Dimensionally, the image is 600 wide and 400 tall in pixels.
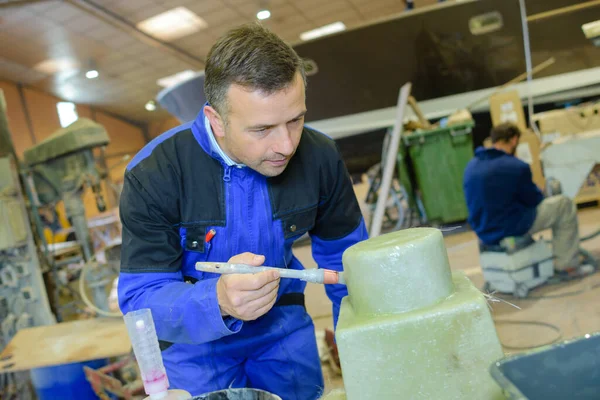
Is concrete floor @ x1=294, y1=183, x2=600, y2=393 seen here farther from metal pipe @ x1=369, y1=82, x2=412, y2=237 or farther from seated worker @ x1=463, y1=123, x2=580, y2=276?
metal pipe @ x1=369, y1=82, x2=412, y2=237

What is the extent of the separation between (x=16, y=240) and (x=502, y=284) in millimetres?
3189

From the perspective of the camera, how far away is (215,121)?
51.9 inches

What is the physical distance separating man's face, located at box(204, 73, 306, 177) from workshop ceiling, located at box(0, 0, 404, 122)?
25.3ft

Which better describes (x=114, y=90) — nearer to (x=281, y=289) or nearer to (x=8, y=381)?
(x=8, y=381)

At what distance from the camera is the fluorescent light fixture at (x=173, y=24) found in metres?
9.40

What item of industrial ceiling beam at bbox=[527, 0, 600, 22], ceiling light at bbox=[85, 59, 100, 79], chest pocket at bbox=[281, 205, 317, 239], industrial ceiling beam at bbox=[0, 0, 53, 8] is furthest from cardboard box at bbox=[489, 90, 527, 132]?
ceiling light at bbox=[85, 59, 100, 79]

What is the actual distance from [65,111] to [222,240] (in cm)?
1237

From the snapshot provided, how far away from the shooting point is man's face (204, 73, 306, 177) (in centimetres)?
117

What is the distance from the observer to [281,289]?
5.11ft

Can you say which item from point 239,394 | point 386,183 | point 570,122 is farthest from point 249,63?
point 570,122

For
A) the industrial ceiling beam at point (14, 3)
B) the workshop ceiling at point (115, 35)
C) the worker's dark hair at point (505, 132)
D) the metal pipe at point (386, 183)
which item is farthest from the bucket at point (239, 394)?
the industrial ceiling beam at point (14, 3)

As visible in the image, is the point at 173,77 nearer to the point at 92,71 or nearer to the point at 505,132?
the point at 92,71

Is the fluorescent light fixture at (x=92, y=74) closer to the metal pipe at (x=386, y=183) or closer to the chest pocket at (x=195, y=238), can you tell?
the metal pipe at (x=386, y=183)

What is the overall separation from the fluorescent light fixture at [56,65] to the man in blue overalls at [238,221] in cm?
1005
